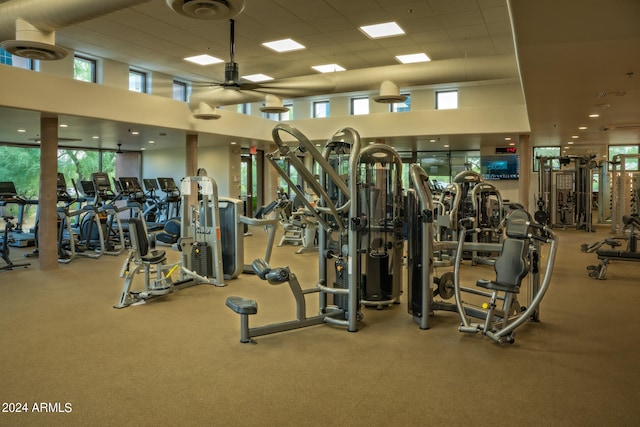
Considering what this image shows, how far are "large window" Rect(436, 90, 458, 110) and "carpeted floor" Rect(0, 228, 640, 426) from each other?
32.0 ft

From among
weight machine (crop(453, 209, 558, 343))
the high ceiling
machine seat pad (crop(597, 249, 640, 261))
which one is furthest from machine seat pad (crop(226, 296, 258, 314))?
machine seat pad (crop(597, 249, 640, 261))

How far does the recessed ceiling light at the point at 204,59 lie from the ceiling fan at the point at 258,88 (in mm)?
1163

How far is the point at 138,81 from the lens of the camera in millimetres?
11859

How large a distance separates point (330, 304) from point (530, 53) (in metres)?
3.44

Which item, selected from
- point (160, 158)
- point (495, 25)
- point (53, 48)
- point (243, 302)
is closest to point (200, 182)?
point (53, 48)

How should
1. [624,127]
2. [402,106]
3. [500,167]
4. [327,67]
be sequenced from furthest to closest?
[500,167]
[402,106]
[624,127]
[327,67]

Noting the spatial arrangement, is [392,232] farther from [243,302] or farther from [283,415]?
[283,415]

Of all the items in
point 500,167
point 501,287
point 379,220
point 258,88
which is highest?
point 258,88

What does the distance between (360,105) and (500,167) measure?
5134mm

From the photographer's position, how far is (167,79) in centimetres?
1223

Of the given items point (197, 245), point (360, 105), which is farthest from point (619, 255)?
point (360, 105)

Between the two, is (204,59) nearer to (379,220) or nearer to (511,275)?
(379,220)

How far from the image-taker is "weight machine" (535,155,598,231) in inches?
558

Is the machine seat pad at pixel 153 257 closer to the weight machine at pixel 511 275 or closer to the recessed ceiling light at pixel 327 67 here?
the weight machine at pixel 511 275
